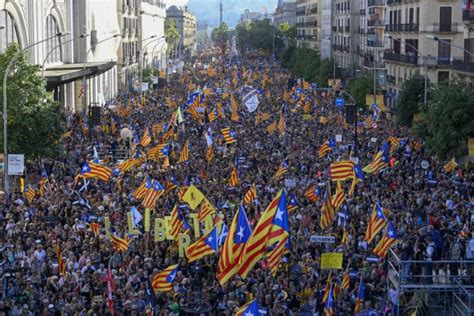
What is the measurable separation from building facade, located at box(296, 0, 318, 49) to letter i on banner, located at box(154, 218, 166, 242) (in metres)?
115

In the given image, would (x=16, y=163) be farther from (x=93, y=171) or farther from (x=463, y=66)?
(x=463, y=66)

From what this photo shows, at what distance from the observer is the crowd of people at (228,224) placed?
2116 cm

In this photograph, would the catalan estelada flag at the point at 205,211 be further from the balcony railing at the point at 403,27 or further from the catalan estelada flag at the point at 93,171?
the balcony railing at the point at 403,27

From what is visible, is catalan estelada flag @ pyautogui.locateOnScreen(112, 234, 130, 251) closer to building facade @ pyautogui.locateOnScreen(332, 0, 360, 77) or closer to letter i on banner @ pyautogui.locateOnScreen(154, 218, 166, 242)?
letter i on banner @ pyautogui.locateOnScreen(154, 218, 166, 242)

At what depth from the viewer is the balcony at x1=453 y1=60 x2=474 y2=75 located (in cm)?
5472

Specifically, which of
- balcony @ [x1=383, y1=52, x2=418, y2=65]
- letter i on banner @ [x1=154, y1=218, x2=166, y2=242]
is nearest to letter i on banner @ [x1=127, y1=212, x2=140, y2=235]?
letter i on banner @ [x1=154, y1=218, x2=166, y2=242]

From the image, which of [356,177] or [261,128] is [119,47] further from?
[356,177]

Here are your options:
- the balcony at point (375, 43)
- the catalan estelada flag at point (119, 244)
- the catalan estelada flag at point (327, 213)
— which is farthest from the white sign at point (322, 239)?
the balcony at point (375, 43)

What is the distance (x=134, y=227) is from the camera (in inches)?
1049

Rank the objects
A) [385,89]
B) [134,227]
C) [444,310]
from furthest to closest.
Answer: [385,89]
[134,227]
[444,310]

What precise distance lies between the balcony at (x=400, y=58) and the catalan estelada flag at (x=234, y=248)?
5075 centimetres

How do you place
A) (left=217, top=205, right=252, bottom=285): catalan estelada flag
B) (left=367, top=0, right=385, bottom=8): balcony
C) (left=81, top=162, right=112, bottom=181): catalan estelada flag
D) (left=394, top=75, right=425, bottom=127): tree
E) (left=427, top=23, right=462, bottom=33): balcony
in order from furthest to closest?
1. (left=367, top=0, right=385, bottom=8): balcony
2. (left=427, top=23, right=462, bottom=33): balcony
3. (left=394, top=75, right=425, bottom=127): tree
4. (left=81, top=162, right=112, bottom=181): catalan estelada flag
5. (left=217, top=205, right=252, bottom=285): catalan estelada flag

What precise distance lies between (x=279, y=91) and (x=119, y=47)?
66.1ft

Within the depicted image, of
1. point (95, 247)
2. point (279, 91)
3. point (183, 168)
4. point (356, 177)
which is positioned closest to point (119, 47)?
point (279, 91)
